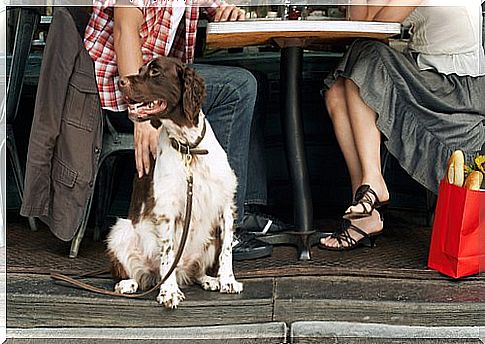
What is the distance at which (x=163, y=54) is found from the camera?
3.23 meters

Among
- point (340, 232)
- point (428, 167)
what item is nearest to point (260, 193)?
point (340, 232)

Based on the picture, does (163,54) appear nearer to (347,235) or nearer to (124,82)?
(124,82)

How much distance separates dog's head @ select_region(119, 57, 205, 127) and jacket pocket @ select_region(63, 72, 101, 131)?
442mm

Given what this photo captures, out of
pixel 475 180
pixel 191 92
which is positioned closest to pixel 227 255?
pixel 191 92

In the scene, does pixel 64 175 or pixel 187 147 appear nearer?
pixel 187 147

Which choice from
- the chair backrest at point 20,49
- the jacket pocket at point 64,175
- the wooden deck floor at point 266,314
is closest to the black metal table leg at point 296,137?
the wooden deck floor at point 266,314

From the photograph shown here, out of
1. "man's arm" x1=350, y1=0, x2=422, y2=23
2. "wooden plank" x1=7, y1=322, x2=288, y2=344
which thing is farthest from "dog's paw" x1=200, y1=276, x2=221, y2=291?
"man's arm" x1=350, y1=0, x2=422, y2=23

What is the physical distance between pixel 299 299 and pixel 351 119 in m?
0.86

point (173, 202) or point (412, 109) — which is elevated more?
point (412, 109)

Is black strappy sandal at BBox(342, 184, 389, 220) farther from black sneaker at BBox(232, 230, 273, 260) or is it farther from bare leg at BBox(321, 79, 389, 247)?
black sneaker at BBox(232, 230, 273, 260)

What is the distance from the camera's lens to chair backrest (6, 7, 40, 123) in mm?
3516

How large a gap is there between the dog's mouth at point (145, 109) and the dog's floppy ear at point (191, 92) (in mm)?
73

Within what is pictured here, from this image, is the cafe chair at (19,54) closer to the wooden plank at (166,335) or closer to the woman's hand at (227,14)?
the woman's hand at (227,14)

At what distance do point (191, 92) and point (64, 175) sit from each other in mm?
721
